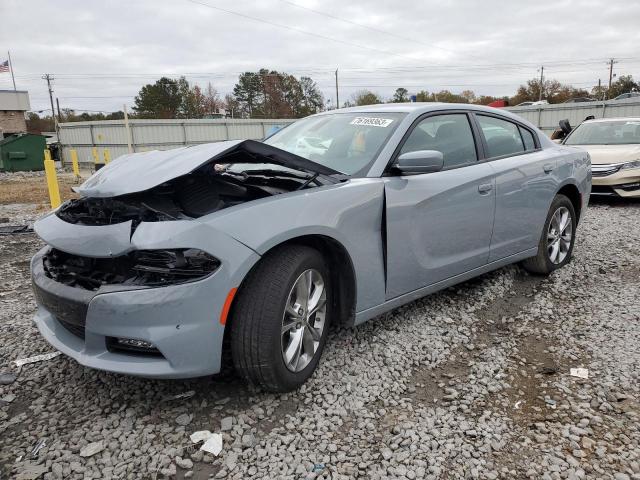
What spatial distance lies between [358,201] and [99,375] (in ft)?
5.93

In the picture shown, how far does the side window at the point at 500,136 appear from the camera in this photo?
12.9 feet

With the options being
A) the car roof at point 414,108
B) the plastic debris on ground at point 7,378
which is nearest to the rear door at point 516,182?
the car roof at point 414,108

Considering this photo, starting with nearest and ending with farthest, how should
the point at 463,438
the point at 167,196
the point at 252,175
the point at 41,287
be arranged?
the point at 463,438 → the point at 41,287 → the point at 167,196 → the point at 252,175

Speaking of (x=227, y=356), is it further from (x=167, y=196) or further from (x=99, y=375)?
(x=167, y=196)

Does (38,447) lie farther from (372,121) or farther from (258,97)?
(258,97)

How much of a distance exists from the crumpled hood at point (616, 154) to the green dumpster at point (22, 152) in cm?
2306

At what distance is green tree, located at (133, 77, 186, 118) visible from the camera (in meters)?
59.8

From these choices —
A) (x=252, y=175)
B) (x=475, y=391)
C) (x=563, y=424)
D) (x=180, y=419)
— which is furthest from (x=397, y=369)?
Answer: (x=252, y=175)

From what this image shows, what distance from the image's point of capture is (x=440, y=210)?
325 cm

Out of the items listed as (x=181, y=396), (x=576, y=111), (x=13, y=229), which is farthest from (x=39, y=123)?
(x=181, y=396)

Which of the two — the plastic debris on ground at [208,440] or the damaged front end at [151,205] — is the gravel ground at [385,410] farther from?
the damaged front end at [151,205]

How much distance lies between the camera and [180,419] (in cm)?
240

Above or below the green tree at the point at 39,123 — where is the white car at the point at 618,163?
below

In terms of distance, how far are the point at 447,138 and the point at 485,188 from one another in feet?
1.54
